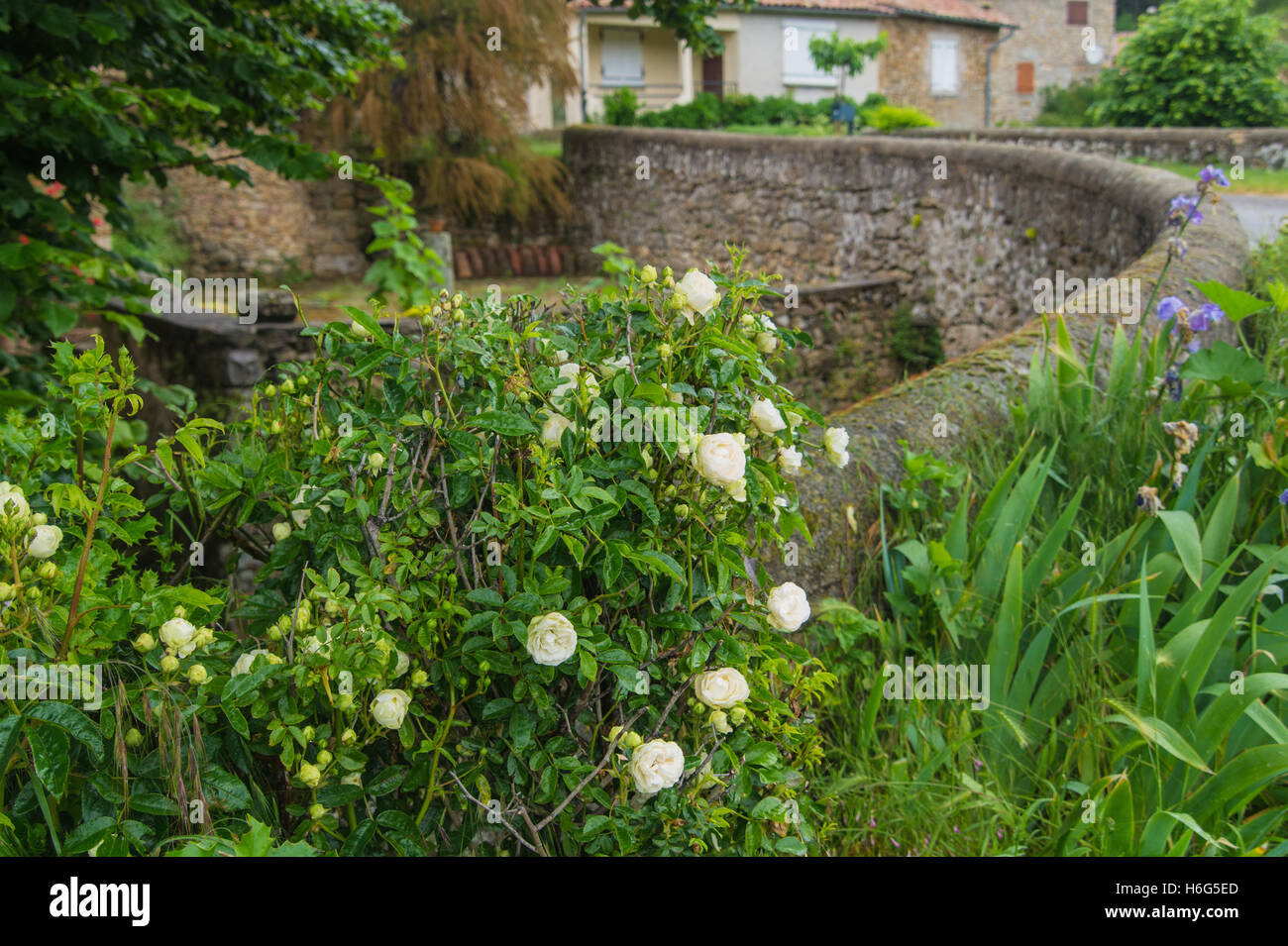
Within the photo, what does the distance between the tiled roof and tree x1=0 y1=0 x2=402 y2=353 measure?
2306 centimetres

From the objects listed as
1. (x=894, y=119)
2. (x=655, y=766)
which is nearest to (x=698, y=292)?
(x=655, y=766)

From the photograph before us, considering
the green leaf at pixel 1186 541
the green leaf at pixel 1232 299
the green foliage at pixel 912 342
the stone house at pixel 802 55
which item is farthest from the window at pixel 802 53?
the green leaf at pixel 1186 541

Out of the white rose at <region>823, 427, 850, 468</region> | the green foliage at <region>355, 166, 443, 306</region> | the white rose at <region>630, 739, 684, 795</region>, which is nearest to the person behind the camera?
the white rose at <region>630, 739, 684, 795</region>

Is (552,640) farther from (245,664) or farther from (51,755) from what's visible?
(51,755)

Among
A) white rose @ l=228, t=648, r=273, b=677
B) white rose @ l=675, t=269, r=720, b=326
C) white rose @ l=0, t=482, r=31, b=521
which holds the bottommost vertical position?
white rose @ l=228, t=648, r=273, b=677

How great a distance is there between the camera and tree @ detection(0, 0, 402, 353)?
322cm

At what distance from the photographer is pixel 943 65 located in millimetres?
29047

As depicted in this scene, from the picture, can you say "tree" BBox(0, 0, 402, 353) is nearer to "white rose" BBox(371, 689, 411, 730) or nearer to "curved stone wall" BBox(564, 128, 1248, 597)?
"white rose" BBox(371, 689, 411, 730)

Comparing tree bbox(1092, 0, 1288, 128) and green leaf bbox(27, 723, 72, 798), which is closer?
green leaf bbox(27, 723, 72, 798)

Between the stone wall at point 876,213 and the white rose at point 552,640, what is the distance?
16.3ft

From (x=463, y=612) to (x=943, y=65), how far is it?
31.1m
